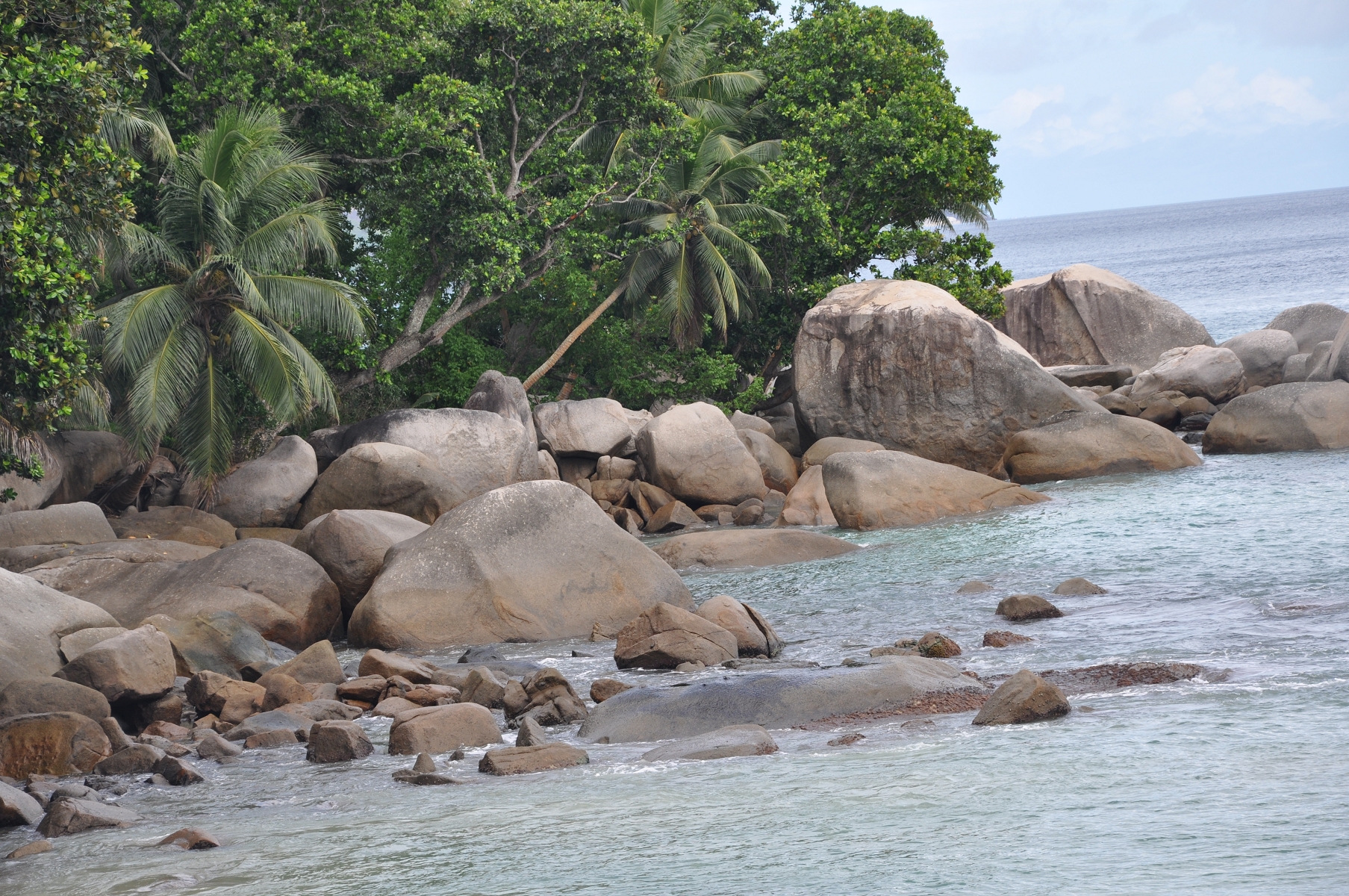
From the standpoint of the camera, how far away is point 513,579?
12.7 metres

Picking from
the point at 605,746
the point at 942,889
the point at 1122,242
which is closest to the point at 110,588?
the point at 605,746

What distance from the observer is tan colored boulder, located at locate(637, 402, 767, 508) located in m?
21.5

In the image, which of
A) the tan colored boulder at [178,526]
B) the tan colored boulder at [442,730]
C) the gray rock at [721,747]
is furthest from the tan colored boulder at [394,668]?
the tan colored boulder at [178,526]

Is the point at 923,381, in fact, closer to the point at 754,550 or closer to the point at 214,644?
the point at 754,550

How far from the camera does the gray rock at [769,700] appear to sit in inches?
328

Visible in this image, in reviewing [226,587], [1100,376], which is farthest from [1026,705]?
[1100,376]

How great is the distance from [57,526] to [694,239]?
1579 cm

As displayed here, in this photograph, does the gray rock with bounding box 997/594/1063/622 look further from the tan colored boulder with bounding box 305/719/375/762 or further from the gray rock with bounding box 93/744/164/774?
the gray rock with bounding box 93/744/164/774

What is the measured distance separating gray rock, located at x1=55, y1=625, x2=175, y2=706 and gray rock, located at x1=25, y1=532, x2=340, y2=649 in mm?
2340

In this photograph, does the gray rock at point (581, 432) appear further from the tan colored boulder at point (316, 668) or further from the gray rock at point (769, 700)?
the gray rock at point (769, 700)

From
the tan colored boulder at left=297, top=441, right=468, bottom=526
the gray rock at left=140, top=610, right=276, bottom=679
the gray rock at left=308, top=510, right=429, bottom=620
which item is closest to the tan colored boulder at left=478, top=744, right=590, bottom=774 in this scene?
the gray rock at left=140, top=610, right=276, bottom=679

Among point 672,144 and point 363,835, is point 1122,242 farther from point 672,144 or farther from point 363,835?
point 363,835

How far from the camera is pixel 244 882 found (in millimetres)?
5789

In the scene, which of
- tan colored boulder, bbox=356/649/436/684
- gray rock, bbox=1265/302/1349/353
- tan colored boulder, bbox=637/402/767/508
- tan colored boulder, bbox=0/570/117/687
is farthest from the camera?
gray rock, bbox=1265/302/1349/353
